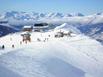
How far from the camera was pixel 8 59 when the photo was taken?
3862 cm

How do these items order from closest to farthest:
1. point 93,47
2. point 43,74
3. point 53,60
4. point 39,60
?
1. point 43,74
2. point 39,60
3. point 53,60
4. point 93,47

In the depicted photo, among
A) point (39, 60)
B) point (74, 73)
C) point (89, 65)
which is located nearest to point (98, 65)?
point (89, 65)

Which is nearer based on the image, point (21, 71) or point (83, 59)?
point (21, 71)

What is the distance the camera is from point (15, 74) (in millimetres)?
33219

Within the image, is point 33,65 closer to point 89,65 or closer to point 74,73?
point 74,73

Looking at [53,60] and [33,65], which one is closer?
[33,65]

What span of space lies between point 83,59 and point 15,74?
24887 mm

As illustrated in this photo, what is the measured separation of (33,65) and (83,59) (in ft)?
61.1

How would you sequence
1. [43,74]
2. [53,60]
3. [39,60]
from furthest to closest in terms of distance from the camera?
1. [53,60]
2. [39,60]
3. [43,74]

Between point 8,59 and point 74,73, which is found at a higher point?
point 8,59

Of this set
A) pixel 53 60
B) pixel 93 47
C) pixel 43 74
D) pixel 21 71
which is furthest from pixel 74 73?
pixel 93 47

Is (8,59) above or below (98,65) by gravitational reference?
above

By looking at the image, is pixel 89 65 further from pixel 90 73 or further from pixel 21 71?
pixel 21 71

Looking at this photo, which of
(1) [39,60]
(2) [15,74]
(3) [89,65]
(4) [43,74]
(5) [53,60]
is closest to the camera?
(2) [15,74]
